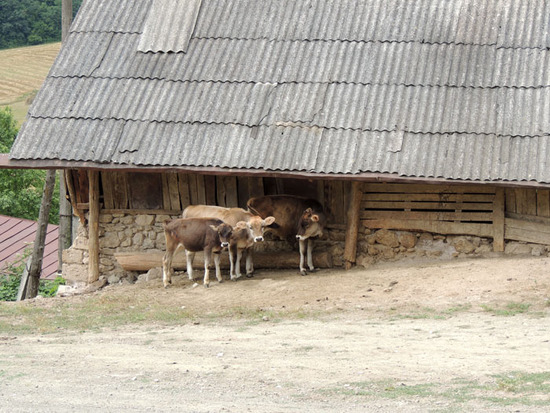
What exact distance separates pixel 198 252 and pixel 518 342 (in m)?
6.90

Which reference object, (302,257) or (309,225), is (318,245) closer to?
(302,257)

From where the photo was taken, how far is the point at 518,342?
1037 centimetres

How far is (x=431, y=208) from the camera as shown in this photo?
15.3 m

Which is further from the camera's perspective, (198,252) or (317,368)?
(198,252)

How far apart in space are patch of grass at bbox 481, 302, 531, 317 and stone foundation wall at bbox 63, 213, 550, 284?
2.65m

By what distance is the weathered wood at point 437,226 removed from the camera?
15125 mm

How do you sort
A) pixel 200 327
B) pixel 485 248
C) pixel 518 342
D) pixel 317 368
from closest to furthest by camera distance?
pixel 317 368 < pixel 518 342 < pixel 200 327 < pixel 485 248

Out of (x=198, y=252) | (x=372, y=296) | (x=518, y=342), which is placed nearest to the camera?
(x=518, y=342)

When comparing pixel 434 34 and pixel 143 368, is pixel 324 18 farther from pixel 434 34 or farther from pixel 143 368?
pixel 143 368

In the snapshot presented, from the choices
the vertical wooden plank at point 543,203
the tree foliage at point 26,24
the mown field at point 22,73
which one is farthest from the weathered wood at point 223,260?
the tree foliage at point 26,24

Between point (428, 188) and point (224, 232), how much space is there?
3180mm

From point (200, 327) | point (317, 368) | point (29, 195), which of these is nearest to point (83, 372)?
point (317, 368)

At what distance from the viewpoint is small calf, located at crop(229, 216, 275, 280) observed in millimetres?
15023

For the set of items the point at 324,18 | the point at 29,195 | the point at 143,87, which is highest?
the point at 324,18
